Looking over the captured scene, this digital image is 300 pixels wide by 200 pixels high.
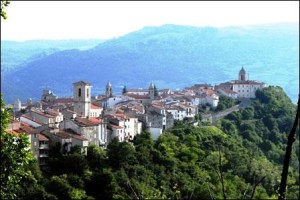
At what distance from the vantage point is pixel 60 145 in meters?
30.2

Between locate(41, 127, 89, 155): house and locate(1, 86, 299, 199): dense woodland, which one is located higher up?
locate(41, 127, 89, 155): house

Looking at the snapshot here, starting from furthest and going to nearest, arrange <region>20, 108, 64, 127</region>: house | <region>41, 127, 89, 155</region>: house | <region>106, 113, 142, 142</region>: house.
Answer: <region>106, 113, 142, 142</region>: house → <region>20, 108, 64, 127</region>: house → <region>41, 127, 89, 155</region>: house

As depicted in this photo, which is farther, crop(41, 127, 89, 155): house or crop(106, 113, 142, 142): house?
crop(106, 113, 142, 142): house

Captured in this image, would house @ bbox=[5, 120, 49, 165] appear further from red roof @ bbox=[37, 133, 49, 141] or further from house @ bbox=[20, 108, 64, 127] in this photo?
house @ bbox=[20, 108, 64, 127]

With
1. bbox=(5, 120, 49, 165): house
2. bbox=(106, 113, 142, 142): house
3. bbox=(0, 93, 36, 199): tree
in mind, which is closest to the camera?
bbox=(0, 93, 36, 199): tree

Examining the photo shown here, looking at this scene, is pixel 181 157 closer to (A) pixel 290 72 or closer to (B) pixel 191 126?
(B) pixel 191 126

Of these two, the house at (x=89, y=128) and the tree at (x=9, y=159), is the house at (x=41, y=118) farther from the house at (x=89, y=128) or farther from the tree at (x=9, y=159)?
the tree at (x=9, y=159)

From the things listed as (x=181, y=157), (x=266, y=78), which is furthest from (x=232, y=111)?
(x=266, y=78)

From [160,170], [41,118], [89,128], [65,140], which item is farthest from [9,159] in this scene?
[41,118]

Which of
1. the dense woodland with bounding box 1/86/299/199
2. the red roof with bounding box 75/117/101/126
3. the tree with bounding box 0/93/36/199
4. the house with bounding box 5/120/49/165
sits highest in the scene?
the tree with bounding box 0/93/36/199

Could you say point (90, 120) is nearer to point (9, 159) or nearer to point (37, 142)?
point (37, 142)

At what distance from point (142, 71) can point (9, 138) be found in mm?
191001

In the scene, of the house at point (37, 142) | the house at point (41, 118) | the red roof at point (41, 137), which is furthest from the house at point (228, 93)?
the house at point (37, 142)

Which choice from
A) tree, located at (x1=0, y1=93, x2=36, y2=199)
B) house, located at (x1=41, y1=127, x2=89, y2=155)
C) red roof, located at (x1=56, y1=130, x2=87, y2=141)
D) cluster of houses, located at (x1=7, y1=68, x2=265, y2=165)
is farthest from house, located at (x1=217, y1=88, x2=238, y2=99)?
tree, located at (x1=0, y1=93, x2=36, y2=199)
